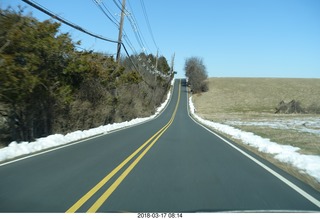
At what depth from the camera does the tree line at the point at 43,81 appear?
14242mm

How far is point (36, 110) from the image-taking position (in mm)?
19516

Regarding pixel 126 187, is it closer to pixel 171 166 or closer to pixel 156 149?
pixel 171 166

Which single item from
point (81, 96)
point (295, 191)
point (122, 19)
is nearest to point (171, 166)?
point (295, 191)

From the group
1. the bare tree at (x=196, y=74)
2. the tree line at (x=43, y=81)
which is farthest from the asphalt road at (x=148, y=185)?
the bare tree at (x=196, y=74)

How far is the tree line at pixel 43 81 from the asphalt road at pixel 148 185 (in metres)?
3.57

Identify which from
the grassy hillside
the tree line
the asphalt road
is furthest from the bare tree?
the asphalt road

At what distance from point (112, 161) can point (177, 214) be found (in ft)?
19.6

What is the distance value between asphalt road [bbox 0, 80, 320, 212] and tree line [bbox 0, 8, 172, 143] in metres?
3.57

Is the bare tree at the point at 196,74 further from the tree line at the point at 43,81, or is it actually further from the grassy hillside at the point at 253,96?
the tree line at the point at 43,81

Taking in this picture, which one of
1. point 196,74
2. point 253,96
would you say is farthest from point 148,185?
point 196,74

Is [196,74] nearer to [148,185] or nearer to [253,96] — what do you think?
[253,96]

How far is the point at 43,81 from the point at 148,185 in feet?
35.5

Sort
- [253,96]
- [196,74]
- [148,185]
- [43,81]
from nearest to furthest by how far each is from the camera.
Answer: [148,185] < [43,81] < [253,96] < [196,74]

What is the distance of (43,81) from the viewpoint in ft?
56.2
